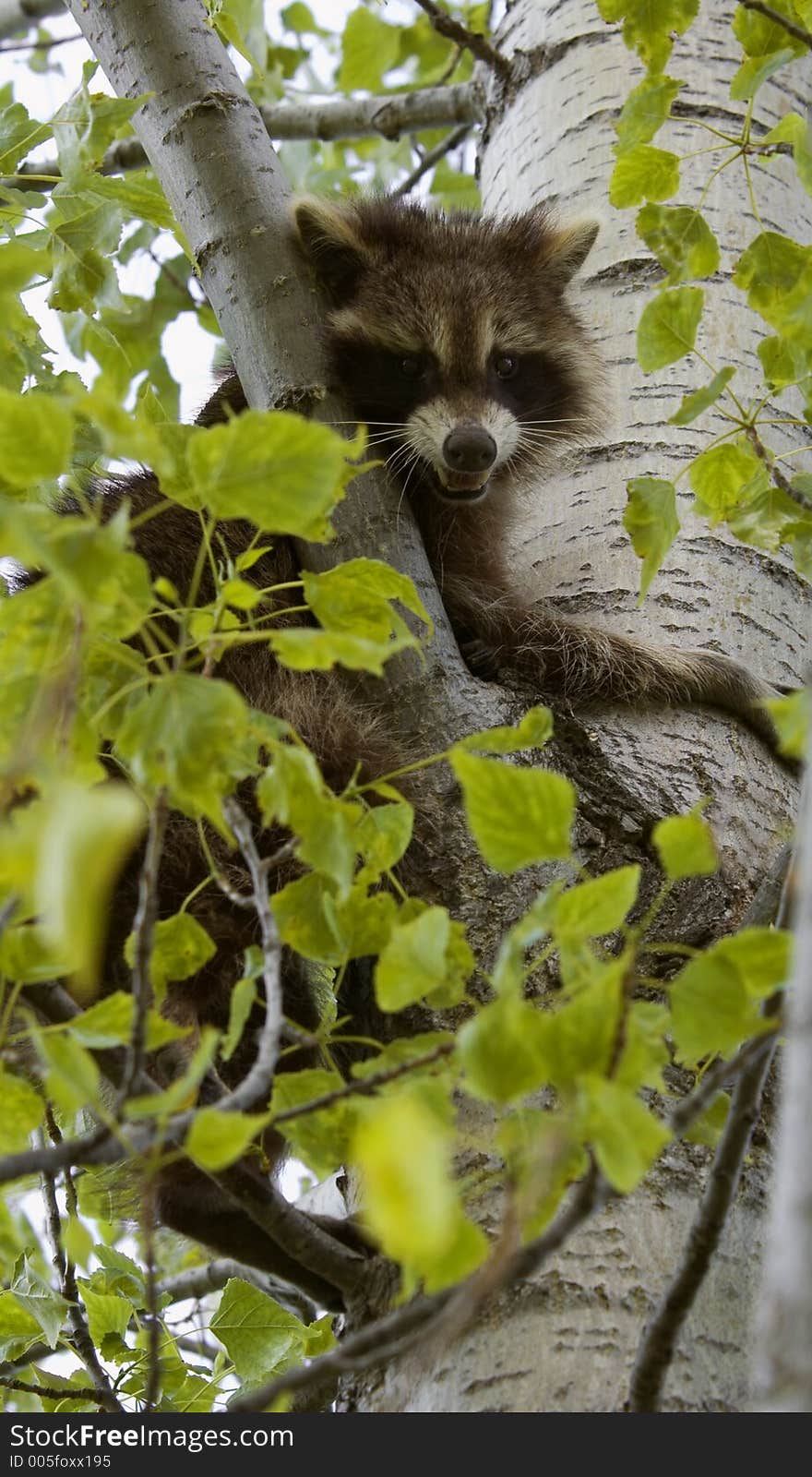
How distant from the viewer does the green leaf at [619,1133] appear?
83 cm

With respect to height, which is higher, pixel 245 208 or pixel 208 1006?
pixel 245 208

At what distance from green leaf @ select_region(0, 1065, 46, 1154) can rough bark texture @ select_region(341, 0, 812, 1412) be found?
48 cm

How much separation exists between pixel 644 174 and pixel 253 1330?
151cm

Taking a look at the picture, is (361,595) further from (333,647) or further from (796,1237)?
(796,1237)

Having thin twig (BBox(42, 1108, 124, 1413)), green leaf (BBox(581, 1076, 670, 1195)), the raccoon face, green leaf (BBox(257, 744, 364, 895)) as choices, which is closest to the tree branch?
the raccoon face

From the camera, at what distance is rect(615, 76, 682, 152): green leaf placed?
1.71 meters

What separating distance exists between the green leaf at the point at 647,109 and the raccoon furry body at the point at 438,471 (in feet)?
2.11

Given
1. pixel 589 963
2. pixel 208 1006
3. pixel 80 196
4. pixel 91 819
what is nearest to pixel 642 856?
pixel 208 1006

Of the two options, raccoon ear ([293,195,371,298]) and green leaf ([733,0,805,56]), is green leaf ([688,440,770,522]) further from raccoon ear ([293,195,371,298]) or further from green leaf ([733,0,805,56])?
raccoon ear ([293,195,371,298])

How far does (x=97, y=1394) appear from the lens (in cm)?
168

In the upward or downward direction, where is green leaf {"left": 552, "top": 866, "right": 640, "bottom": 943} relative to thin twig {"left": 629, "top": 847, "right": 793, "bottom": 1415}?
upward

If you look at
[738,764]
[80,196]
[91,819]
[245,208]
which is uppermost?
[245,208]

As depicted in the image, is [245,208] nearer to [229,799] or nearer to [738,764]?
[738,764]

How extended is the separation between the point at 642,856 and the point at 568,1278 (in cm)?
62
